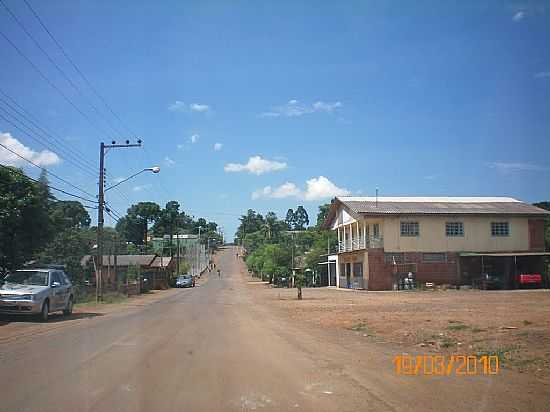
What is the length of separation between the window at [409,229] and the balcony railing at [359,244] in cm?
216

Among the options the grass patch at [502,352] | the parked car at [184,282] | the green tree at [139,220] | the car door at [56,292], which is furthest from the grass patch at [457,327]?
the green tree at [139,220]

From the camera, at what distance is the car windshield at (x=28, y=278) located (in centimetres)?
1962

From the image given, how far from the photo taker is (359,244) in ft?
174

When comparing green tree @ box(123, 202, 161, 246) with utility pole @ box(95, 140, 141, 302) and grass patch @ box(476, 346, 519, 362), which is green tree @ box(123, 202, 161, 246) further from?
grass patch @ box(476, 346, 519, 362)

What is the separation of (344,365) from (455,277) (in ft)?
134

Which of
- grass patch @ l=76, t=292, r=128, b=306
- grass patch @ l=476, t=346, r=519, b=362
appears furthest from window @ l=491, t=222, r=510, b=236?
grass patch @ l=476, t=346, r=519, b=362

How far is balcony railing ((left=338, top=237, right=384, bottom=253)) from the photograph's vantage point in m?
49.2

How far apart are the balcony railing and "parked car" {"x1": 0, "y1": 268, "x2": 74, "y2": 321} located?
105 ft

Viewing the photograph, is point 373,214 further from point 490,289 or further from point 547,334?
point 547,334

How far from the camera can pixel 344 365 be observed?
10570mm

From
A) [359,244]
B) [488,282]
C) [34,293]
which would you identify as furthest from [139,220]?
[34,293]

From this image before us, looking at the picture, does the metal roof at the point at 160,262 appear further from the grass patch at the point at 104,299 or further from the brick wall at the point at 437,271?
the brick wall at the point at 437,271

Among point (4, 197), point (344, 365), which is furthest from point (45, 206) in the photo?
point (344, 365)
